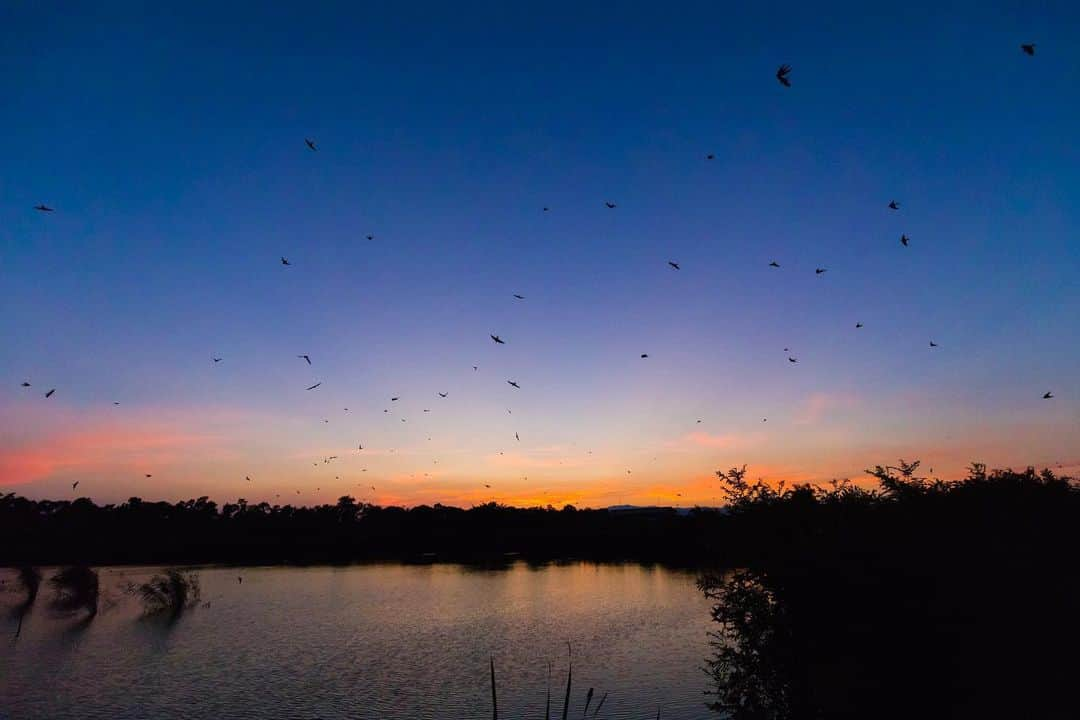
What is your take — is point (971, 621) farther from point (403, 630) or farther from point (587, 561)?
point (587, 561)

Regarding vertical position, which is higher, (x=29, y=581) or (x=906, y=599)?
(x=906, y=599)

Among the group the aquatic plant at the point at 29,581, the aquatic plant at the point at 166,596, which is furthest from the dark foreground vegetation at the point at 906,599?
the aquatic plant at the point at 29,581

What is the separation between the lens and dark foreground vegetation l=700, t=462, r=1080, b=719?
39.9ft

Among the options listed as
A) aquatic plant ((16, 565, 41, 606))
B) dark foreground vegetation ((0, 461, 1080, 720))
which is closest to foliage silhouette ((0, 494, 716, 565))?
aquatic plant ((16, 565, 41, 606))

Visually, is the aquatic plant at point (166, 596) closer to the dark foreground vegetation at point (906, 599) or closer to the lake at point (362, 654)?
the lake at point (362, 654)

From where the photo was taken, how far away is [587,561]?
388 feet

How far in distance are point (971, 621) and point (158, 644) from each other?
52.8 metres

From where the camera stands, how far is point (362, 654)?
43906mm

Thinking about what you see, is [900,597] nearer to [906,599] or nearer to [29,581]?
[906,599]

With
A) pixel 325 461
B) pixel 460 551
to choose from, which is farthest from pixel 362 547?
pixel 325 461

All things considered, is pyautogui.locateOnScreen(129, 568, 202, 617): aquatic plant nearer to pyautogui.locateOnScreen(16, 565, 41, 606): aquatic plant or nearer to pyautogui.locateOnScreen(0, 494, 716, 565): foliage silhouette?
pyautogui.locateOnScreen(16, 565, 41, 606): aquatic plant

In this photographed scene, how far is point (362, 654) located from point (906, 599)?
3889 cm

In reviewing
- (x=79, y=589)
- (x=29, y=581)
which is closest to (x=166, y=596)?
(x=79, y=589)

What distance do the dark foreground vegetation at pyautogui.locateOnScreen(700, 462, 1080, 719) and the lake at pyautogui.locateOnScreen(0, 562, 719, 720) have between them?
14.6 metres
